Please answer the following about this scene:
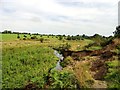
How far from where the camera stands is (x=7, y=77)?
2238 centimetres

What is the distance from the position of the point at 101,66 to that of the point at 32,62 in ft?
28.6

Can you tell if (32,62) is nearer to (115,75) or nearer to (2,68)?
(2,68)

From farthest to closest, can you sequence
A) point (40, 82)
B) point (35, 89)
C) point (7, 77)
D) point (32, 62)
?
1. point (32, 62)
2. point (7, 77)
3. point (40, 82)
4. point (35, 89)

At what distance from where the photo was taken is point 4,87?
64.2 ft

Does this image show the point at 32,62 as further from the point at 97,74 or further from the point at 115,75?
the point at 115,75

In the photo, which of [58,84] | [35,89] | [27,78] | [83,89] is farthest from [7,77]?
[83,89]

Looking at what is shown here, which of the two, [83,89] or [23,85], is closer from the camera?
[83,89]

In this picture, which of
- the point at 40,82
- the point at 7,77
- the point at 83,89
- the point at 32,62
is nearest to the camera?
the point at 83,89

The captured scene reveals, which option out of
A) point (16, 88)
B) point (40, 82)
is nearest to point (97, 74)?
point (40, 82)

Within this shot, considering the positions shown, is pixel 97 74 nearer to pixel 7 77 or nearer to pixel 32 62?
pixel 7 77

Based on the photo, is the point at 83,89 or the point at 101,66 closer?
the point at 83,89

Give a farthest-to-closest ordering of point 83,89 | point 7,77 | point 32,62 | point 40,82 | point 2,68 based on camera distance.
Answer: point 32,62
point 2,68
point 7,77
point 40,82
point 83,89

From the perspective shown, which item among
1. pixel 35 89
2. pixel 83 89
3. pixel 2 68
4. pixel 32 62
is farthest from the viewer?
pixel 32 62

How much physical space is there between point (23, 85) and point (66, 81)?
163 inches
